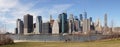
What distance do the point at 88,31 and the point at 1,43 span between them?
4827 inches

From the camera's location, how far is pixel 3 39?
171ft

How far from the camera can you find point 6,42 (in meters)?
50.9

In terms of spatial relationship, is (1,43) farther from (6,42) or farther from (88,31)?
(88,31)

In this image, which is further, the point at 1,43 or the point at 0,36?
the point at 0,36

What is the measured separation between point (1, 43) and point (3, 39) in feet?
9.18

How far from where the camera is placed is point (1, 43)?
49.4 metres

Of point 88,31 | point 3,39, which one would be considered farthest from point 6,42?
point 88,31

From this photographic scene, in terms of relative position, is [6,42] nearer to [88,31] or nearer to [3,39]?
[3,39]

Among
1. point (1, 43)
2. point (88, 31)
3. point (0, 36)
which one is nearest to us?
point (1, 43)

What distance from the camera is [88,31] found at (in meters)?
170

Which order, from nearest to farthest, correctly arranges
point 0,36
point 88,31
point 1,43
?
point 1,43 < point 0,36 < point 88,31

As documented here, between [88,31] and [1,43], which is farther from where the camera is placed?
[88,31]

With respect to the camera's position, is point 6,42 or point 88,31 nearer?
point 6,42

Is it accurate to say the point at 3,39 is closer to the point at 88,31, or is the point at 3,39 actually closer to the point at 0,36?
the point at 0,36
